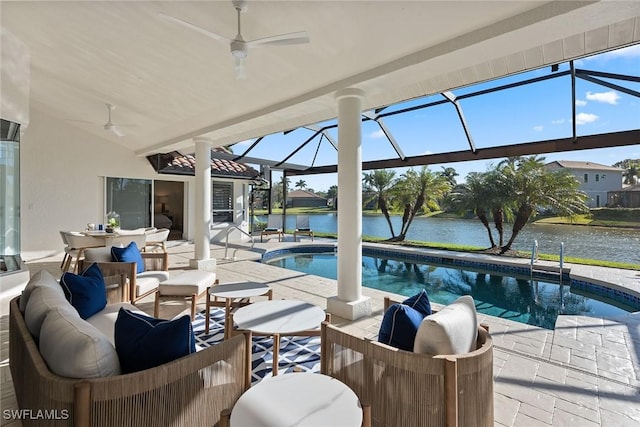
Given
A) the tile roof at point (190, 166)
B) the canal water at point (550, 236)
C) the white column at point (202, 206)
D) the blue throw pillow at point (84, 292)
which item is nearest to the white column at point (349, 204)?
the blue throw pillow at point (84, 292)

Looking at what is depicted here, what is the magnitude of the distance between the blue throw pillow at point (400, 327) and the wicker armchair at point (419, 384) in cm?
15

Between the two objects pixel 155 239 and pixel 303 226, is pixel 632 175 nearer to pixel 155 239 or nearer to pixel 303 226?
pixel 303 226

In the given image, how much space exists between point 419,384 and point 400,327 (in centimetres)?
31

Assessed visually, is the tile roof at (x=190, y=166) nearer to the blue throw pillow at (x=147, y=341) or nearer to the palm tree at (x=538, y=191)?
the palm tree at (x=538, y=191)

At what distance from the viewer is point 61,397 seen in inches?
51.4

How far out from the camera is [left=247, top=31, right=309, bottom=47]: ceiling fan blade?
107 inches

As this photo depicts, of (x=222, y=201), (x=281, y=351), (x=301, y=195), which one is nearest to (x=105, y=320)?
(x=281, y=351)

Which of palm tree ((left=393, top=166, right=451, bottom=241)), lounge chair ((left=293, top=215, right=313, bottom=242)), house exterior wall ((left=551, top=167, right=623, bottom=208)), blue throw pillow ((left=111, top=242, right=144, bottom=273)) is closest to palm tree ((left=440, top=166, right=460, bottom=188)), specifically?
palm tree ((left=393, top=166, right=451, bottom=241))

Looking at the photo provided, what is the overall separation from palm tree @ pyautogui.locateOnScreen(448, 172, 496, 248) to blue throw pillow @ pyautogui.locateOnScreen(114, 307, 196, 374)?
35.8ft

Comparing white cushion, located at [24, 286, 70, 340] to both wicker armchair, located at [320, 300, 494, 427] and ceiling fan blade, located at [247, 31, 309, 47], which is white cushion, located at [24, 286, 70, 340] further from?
ceiling fan blade, located at [247, 31, 309, 47]

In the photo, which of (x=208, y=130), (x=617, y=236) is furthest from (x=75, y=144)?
(x=617, y=236)

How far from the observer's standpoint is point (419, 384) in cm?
164

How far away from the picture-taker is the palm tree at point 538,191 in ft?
30.9

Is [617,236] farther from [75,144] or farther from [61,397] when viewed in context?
[75,144]
